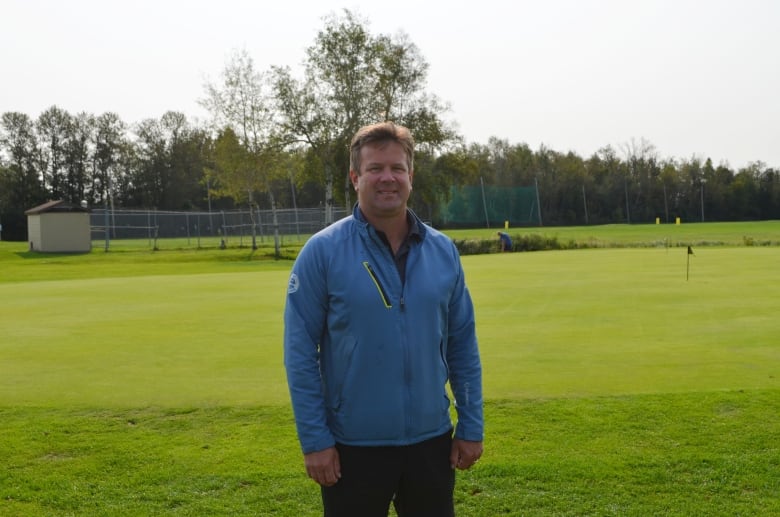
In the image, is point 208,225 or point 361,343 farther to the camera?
point 208,225

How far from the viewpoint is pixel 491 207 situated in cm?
8669

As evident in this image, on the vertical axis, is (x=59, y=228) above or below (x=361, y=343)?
above

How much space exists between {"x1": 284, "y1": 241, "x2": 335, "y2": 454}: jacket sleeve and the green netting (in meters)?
79.7

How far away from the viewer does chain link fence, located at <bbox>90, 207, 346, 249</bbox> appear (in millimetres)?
55812

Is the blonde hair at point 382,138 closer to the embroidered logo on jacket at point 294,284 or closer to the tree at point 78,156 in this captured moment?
the embroidered logo on jacket at point 294,284

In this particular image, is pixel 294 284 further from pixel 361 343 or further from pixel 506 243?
pixel 506 243

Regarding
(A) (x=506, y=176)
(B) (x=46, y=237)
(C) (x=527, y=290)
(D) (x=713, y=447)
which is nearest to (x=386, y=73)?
(B) (x=46, y=237)

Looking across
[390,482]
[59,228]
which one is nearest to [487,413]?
[390,482]

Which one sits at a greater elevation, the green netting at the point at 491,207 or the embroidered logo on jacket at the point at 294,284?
the green netting at the point at 491,207

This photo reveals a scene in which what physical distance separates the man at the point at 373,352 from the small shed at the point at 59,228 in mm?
45251

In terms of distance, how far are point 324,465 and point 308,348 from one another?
444mm

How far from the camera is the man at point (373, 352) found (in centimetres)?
302

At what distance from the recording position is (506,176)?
95.9m

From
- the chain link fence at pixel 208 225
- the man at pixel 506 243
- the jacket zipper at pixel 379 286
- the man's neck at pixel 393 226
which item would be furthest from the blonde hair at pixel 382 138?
the chain link fence at pixel 208 225
